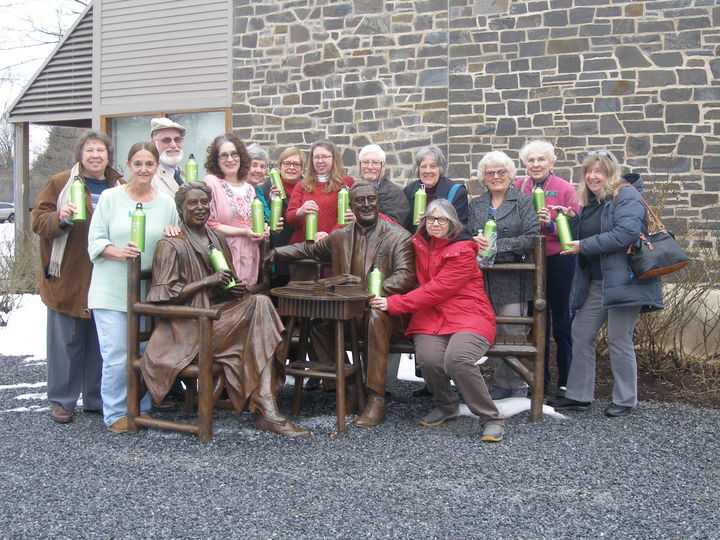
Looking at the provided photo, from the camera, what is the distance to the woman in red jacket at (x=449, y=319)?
4.49 meters

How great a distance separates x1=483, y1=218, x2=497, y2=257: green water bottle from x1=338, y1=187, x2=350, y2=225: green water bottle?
0.96 meters

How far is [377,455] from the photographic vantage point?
412cm

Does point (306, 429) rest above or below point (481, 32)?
below

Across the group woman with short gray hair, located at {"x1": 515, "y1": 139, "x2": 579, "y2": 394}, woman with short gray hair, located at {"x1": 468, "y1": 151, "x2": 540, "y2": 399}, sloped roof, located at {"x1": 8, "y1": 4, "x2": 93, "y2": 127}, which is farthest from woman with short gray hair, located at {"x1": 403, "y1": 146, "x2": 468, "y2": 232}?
sloped roof, located at {"x1": 8, "y1": 4, "x2": 93, "y2": 127}

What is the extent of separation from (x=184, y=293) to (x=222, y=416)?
101 centimetres

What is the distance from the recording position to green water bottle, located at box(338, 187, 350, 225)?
5.04 metres

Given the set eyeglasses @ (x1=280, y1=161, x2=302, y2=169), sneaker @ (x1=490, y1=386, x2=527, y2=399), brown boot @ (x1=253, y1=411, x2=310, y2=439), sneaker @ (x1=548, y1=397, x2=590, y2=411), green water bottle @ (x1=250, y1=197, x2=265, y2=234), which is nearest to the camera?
brown boot @ (x1=253, y1=411, x2=310, y2=439)

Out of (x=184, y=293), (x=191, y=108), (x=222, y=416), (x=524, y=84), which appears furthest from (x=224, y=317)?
(x=191, y=108)

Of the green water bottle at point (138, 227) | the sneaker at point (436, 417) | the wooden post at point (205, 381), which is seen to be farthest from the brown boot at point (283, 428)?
the green water bottle at point (138, 227)

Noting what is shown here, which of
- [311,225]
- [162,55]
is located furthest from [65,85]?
[311,225]

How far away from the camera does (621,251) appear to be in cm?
481

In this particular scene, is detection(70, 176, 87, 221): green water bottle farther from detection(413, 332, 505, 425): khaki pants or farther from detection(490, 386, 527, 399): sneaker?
detection(490, 386, 527, 399): sneaker

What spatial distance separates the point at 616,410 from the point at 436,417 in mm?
1246

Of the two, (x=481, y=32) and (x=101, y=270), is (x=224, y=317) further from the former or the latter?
(x=481, y=32)
